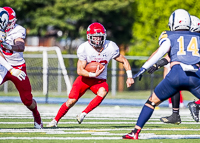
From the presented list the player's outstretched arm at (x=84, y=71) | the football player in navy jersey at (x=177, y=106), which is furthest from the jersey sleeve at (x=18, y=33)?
the football player in navy jersey at (x=177, y=106)

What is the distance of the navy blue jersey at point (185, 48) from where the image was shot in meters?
6.18

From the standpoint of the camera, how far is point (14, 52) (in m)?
7.72

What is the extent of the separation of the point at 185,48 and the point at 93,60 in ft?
7.04

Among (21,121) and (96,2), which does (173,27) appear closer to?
(21,121)

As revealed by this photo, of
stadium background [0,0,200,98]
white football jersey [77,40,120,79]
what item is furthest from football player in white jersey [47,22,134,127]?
stadium background [0,0,200,98]

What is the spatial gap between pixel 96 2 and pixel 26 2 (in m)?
3.72

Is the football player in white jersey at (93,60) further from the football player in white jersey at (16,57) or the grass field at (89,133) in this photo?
the football player in white jersey at (16,57)

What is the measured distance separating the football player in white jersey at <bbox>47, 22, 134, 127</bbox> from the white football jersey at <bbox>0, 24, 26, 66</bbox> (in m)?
0.99

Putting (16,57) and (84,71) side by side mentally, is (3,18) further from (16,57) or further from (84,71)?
(84,71)

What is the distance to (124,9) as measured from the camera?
26.8 meters

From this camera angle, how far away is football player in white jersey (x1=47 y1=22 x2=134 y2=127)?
308 inches

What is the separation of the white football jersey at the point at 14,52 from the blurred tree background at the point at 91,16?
15.5 m

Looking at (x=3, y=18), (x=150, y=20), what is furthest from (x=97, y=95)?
(x=150, y=20)

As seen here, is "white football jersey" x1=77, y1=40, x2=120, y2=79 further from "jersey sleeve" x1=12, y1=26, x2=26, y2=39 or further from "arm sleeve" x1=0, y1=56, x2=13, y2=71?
"arm sleeve" x1=0, y1=56, x2=13, y2=71
